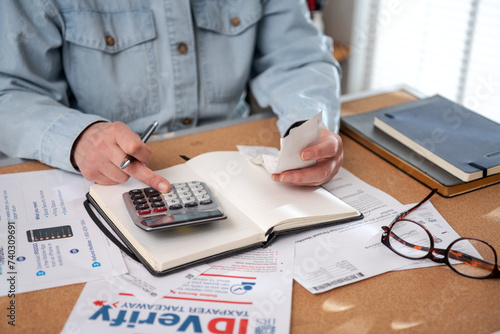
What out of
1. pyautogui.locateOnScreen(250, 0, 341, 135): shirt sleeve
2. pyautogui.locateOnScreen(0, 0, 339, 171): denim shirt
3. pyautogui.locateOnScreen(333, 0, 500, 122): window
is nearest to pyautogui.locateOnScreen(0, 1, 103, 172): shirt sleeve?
pyautogui.locateOnScreen(0, 0, 339, 171): denim shirt

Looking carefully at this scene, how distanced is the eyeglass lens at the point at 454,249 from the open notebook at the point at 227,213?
8 centimetres

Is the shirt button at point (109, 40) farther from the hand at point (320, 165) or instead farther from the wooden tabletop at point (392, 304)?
the wooden tabletop at point (392, 304)

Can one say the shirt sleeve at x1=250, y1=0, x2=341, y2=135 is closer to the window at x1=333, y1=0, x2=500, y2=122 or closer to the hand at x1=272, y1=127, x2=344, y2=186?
the hand at x1=272, y1=127, x2=344, y2=186

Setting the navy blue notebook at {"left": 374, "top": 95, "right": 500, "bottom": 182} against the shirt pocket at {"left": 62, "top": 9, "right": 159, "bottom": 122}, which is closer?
the navy blue notebook at {"left": 374, "top": 95, "right": 500, "bottom": 182}

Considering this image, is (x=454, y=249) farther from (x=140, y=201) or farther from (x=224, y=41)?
(x=224, y=41)

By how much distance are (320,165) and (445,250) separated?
0.86ft

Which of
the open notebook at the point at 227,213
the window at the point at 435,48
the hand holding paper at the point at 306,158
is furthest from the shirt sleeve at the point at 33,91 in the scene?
the window at the point at 435,48

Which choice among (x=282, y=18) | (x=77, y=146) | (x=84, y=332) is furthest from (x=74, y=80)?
(x=84, y=332)

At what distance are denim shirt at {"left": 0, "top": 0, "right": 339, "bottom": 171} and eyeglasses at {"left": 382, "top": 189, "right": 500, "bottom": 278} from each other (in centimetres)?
33

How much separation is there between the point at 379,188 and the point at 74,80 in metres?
0.72

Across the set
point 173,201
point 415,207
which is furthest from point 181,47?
point 415,207

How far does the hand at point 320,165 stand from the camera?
2.82 ft

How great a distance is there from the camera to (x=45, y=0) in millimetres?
1037

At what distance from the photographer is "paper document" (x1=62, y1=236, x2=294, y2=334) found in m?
0.62
